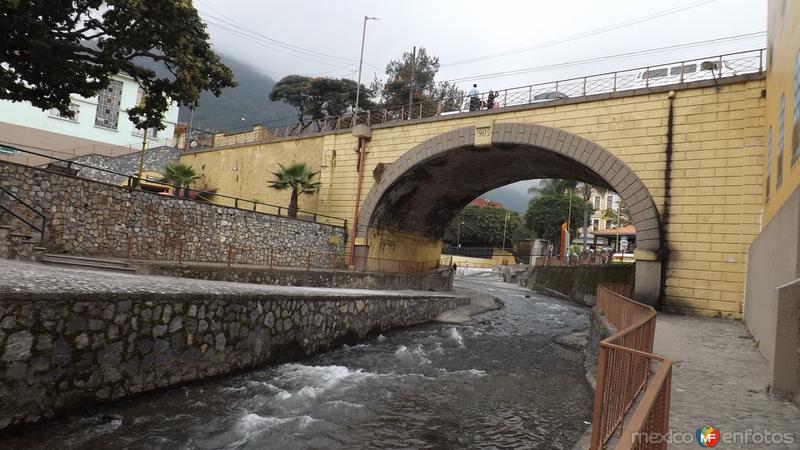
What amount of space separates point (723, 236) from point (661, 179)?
228 cm

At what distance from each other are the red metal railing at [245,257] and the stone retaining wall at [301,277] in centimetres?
38

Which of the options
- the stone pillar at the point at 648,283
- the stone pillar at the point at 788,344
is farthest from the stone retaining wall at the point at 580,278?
the stone pillar at the point at 788,344

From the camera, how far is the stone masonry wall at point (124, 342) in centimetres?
436

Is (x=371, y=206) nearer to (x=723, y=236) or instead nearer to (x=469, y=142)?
(x=469, y=142)

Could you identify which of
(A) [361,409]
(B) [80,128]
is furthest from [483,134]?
(B) [80,128]

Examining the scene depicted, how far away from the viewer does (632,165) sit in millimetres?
14438

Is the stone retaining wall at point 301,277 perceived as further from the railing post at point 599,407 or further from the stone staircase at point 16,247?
the railing post at point 599,407

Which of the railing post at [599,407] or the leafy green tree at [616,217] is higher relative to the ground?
the leafy green tree at [616,217]

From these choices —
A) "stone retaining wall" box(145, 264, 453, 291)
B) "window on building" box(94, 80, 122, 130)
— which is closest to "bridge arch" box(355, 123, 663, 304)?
"stone retaining wall" box(145, 264, 453, 291)

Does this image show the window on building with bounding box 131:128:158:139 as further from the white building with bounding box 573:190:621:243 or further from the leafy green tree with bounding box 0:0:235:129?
the white building with bounding box 573:190:621:243

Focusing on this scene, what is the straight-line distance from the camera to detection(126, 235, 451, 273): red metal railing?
1364 cm

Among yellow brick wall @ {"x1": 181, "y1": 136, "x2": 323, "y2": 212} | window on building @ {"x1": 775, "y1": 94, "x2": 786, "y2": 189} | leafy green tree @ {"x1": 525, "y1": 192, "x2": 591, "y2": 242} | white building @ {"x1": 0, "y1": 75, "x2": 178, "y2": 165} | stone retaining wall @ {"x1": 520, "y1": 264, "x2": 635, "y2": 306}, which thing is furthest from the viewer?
leafy green tree @ {"x1": 525, "y1": 192, "x2": 591, "y2": 242}

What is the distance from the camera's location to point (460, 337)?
12.8 meters

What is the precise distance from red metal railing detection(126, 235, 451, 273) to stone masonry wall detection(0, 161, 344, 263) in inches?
1.3
